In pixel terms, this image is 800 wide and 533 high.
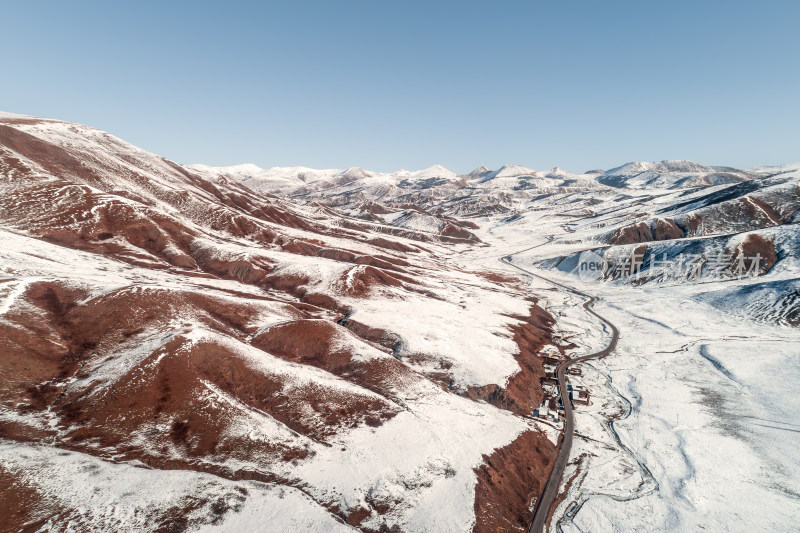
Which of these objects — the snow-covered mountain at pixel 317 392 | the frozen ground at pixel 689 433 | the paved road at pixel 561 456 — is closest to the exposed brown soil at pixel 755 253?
the snow-covered mountain at pixel 317 392

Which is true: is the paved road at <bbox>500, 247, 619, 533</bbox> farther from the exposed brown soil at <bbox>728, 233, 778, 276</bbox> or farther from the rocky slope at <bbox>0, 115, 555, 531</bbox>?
the exposed brown soil at <bbox>728, 233, 778, 276</bbox>

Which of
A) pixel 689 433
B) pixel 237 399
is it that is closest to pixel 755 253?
pixel 689 433

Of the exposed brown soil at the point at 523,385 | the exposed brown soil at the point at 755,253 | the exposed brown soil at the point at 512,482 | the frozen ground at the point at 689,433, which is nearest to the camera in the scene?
the exposed brown soil at the point at 512,482

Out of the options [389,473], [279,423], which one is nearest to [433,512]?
[389,473]

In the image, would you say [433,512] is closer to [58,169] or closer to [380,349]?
[380,349]

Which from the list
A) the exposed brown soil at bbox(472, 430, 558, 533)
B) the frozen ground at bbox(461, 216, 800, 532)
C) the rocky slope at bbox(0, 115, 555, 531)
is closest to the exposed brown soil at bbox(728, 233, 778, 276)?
the frozen ground at bbox(461, 216, 800, 532)

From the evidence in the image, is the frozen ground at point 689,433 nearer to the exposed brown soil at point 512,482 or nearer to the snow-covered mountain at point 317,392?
the snow-covered mountain at point 317,392

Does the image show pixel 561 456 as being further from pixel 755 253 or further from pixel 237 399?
pixel 755 253

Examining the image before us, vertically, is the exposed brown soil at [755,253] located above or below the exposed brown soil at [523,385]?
above
